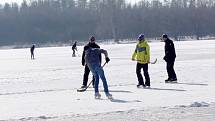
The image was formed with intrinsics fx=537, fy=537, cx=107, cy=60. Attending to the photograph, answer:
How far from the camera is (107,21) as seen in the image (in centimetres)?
13288

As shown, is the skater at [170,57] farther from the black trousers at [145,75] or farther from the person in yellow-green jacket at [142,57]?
the black trousers at [145,75]

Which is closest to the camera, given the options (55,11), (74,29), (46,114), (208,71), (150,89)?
(46,114)

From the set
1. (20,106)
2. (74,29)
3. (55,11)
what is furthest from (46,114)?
(55,11)

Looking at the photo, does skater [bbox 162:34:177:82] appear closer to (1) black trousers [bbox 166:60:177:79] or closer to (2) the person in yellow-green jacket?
(1) black trousers [bbox 166:60:177:79]

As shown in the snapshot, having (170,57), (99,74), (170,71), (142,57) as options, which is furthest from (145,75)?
(99,74)

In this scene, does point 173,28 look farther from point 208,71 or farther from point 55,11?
point 208,71

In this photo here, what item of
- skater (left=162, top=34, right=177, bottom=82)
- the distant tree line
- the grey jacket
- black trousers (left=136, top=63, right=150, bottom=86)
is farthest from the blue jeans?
the distant tree line

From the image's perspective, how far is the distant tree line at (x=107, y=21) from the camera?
127m

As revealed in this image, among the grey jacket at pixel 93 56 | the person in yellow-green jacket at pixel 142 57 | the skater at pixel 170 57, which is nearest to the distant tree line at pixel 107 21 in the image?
the skater at pixel 170 57

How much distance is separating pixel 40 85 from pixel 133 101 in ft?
20.2

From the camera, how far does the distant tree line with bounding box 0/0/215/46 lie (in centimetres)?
12706

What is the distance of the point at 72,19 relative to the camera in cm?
14325

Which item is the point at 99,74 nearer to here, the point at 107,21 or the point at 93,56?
the point at 93,56

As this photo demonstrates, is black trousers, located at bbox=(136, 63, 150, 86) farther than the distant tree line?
No
